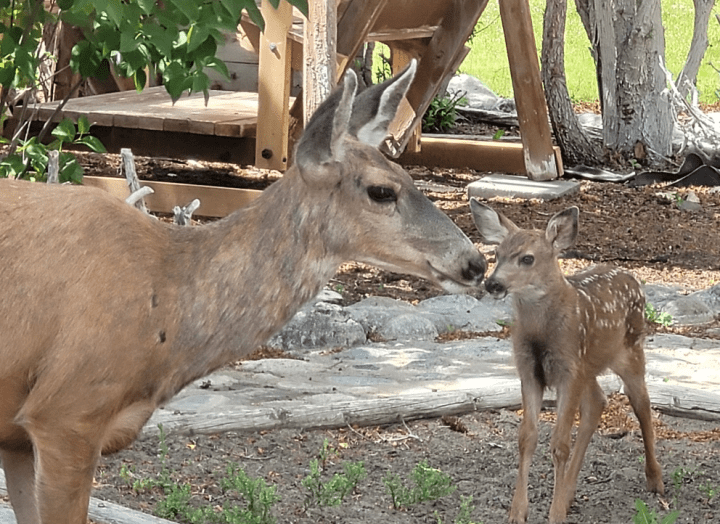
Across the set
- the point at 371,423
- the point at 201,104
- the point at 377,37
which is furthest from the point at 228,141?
the point at 371,423

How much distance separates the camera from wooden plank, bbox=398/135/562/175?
14117 mm

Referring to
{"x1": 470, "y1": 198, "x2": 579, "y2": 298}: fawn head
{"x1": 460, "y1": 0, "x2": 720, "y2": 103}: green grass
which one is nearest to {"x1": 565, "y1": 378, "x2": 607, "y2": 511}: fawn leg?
Answer: {"x1": 470, "y1": 198, "x2": 579, "y2": 298}: fawn head

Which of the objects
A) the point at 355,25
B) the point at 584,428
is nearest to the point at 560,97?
the point at 355,25

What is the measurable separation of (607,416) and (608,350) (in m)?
1.17

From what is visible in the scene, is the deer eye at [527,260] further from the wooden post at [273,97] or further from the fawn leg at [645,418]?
the wooden post at [273,97]

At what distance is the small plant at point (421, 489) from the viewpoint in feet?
16.6

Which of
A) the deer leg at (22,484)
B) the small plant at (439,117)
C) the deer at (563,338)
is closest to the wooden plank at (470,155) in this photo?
the small plant at (439,117)

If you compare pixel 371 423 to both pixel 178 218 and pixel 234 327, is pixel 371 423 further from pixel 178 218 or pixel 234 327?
pixel 234 327

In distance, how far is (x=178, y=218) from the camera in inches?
273

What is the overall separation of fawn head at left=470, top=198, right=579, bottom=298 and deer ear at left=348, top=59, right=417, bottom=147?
1.44 m

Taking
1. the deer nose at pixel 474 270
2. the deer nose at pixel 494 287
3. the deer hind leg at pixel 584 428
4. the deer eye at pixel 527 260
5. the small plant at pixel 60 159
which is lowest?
the deer hind leg at pixel 584 428

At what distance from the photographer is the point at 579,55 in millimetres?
25641

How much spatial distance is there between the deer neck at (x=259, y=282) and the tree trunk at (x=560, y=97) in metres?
11.4

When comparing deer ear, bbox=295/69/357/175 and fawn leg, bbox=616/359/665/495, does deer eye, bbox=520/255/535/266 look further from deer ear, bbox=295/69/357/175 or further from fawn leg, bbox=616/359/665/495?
deer ear, bbox=295/69/357/175
